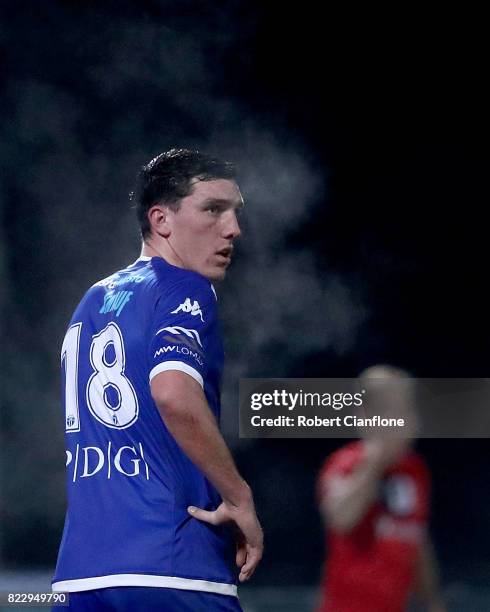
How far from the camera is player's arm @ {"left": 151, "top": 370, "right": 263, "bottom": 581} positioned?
1.36m

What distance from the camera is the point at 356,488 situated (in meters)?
2.25

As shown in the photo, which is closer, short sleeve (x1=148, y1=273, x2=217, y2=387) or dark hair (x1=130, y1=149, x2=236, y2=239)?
short sleeve (x1=148, y1=273, x2=217, y2=387)

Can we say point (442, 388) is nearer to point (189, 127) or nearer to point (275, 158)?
point (275, 158)

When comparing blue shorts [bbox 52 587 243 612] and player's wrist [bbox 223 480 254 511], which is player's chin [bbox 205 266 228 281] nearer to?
player's wrist [bbox 223 480 254 511]

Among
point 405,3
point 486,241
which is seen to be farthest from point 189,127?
point 486,241

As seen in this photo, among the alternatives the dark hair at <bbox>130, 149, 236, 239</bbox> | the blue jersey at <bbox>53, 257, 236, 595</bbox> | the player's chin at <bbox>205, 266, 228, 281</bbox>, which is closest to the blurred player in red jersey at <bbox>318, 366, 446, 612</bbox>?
the blue jersey at <bbox>53, 257, 236, 595</bbox>

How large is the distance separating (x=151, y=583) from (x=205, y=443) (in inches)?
9.0

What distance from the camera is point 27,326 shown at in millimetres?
3350

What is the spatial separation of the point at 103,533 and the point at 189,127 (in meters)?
1.97

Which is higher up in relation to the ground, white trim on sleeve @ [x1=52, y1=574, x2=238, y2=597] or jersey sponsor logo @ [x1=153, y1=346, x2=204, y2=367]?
jersey sponsor logo @ [x1=153, y1=346, x2=204, y2=367]

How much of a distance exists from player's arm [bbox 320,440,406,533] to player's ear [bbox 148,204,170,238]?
893mm

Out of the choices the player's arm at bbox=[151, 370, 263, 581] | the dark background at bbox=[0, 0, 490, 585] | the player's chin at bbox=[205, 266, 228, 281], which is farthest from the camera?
the dark background at bbox=[0, 0, 490, 585]

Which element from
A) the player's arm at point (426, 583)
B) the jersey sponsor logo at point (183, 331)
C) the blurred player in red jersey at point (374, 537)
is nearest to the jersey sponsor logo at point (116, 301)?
the jersey sponsor logo at point (183, 331)

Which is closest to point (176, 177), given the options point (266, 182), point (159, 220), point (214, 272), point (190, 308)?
point (159, 220)
